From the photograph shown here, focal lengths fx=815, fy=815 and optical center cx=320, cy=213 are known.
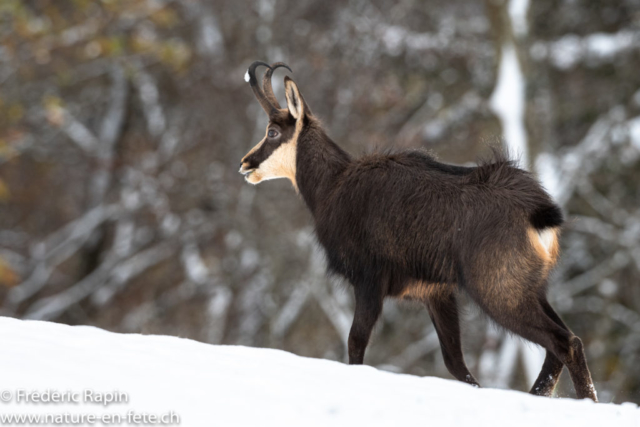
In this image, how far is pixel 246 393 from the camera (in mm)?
4340

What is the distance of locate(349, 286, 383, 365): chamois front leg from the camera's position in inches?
242

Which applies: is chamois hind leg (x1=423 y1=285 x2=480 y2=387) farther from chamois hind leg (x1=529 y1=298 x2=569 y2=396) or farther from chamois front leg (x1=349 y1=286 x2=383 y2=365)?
chamois hind leg (x1=529 y1=298 x2=569 y2=396)

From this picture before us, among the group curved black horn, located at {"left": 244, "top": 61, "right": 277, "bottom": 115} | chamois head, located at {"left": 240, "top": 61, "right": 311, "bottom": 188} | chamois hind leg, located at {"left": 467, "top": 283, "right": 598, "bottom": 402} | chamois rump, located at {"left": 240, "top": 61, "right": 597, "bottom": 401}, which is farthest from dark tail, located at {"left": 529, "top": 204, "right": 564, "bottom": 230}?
curved black horn, located at {"left": 244, "top": 61, "right": 277, "bottom": 115}

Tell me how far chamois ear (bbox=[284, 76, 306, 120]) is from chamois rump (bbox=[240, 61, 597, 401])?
12mm

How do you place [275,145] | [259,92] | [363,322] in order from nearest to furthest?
[363,322] < [275,145] < [259,92]

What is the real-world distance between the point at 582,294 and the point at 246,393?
17.8 metres

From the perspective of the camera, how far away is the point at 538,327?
18.1 ft

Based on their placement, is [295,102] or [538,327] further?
[295,102]

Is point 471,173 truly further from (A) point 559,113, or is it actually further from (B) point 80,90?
(B) point 80,90

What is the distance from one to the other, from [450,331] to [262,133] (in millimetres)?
11488

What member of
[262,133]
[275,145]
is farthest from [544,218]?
[262,133]

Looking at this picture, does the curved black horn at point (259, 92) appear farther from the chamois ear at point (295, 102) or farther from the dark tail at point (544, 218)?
the dark tail at point (544, 218)

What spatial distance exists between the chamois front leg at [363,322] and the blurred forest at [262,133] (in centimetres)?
979

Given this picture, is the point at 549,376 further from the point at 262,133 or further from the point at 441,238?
the point at 262,133
